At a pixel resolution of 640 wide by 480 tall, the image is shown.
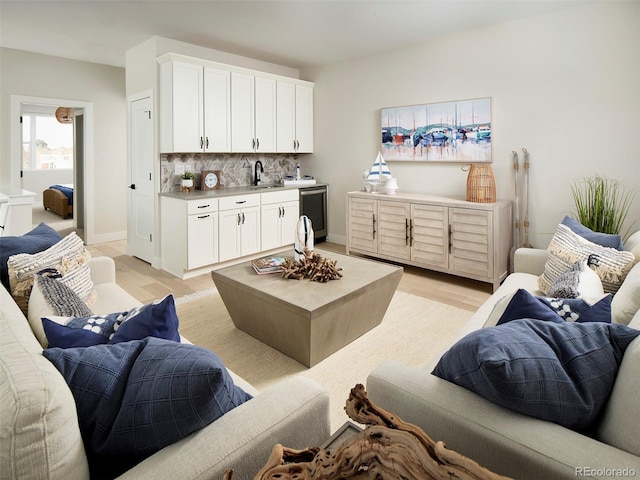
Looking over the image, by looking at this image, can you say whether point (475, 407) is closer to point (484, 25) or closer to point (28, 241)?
point (28, 241)

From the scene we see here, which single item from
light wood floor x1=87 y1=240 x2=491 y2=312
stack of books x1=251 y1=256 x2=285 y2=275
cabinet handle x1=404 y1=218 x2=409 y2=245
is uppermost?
cabinet handle x1=404 y1=218 x2=409 y2=245

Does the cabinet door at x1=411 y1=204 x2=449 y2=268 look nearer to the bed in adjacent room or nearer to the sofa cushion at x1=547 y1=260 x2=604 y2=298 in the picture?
the sofa cushion at x1=547 y1=260 x2=604 y2=298

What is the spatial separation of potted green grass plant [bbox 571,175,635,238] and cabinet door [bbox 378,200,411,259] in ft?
5.51

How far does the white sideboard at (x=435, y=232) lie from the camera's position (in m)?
3.97

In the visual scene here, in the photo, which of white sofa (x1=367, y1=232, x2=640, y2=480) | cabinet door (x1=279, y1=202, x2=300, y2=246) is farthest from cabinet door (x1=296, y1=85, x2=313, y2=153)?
white sofa (x1=367, y1=232, x2=640, y2=480)

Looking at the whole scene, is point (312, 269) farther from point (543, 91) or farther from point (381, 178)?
point (543, 91)

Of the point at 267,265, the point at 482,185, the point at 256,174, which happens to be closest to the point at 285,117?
the point at 256,174

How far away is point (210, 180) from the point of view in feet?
17.1

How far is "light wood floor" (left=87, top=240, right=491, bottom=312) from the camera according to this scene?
386 centimetres

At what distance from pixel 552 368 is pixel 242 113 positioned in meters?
4.86

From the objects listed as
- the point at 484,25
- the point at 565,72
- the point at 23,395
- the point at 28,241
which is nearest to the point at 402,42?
the point at 484,25

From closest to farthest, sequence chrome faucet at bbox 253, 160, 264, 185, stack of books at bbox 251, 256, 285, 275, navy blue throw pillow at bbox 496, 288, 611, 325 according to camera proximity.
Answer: navy blue throw pillow at bbox 496, 288, 611, 325 < stack of books at bbox 251, 256, 285, 275 < chrome faucet at bbox 253, 160, 264, 185

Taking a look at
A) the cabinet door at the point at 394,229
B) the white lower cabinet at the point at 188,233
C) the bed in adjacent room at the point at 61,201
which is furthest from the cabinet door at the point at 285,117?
the bed in adjacent room at the point at 61,201

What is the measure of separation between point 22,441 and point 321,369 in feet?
6.34
